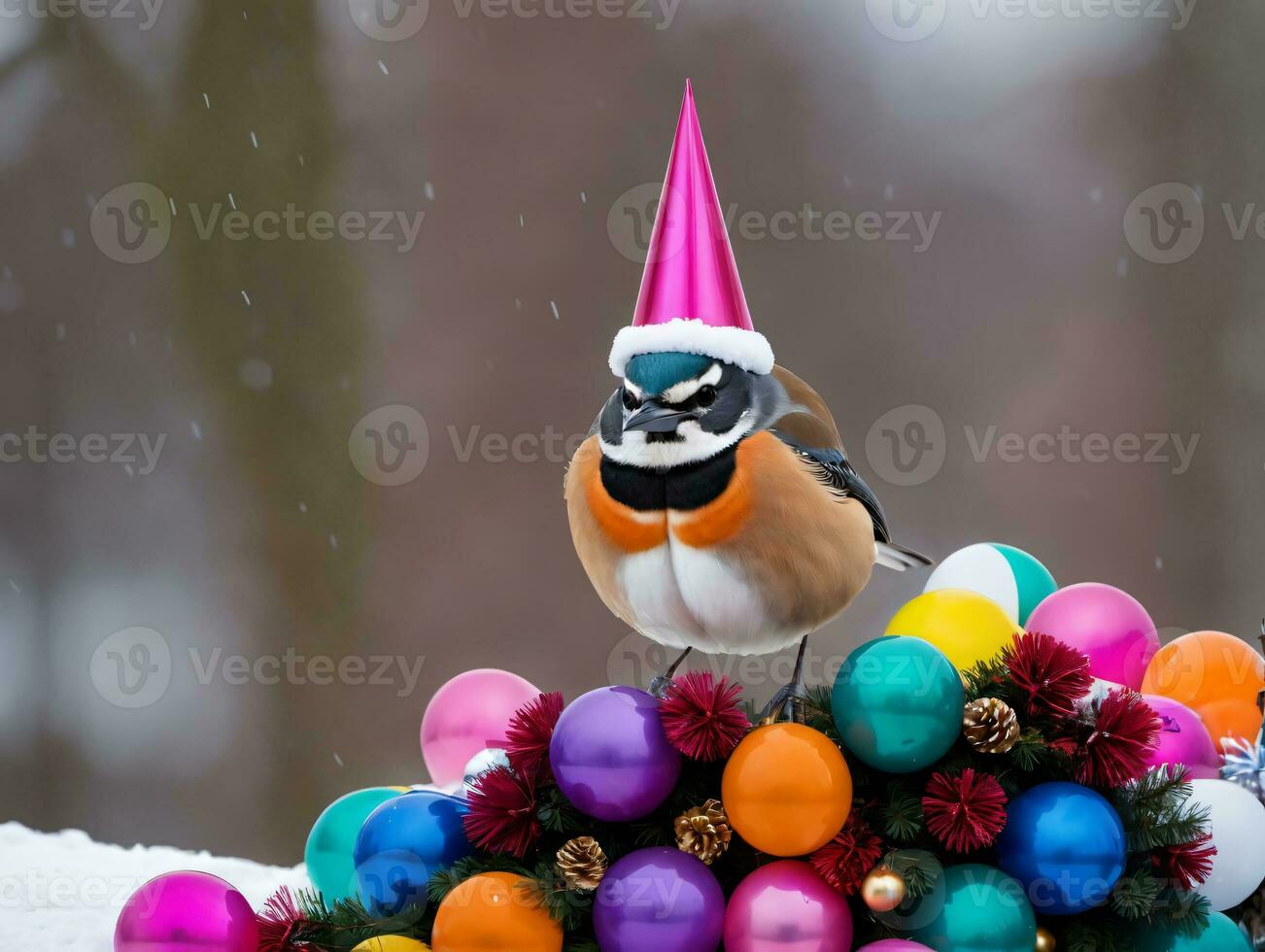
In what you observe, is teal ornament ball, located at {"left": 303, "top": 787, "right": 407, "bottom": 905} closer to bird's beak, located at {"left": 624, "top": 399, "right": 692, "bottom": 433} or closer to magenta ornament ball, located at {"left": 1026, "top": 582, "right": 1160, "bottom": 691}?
bird's beak, located at {"left": 624, "top": 399, "right": 692, "bottom": 433}

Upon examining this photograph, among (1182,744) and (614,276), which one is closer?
(1182,744)

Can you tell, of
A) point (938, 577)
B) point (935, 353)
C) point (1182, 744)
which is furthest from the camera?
point (935, 353)

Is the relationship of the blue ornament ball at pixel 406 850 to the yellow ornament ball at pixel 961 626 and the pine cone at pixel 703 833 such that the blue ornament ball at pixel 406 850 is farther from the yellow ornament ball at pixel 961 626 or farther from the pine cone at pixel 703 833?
the yellow ornament ball at pixel 961 626

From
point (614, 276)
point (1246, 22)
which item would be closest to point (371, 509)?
point (614, 276)

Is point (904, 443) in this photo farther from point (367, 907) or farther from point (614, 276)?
point (367, 907)

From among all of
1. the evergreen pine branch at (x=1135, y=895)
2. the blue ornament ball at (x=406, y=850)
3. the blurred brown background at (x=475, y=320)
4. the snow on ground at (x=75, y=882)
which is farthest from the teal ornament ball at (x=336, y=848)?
the blurred brown background at (x=475, y=320)

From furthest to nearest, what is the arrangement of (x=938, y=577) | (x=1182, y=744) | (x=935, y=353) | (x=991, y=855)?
(x=935, y=353) < (x=938, y=577) < (x=1182, y=744) < (x=991, y=855)

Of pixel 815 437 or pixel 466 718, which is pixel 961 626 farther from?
pixel 466 718

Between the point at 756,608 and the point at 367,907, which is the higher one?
the point at 756,608
